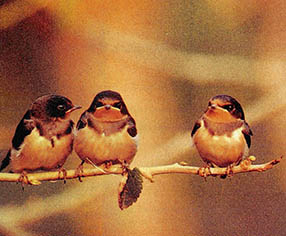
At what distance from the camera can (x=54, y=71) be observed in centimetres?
212

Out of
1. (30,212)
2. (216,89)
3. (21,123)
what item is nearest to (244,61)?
(216,89)

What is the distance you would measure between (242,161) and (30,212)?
0.85 m

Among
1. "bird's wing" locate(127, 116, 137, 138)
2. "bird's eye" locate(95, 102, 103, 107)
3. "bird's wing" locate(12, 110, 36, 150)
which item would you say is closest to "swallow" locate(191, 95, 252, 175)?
"bird's wing" locate(127, 116, 137, 138)

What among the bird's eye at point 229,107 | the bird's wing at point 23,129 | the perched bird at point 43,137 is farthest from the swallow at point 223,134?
the bird's wing at point 23,129

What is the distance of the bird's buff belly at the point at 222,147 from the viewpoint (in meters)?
1.97

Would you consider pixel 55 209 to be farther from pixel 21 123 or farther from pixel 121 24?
pixel 121 24

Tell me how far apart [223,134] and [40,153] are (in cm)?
68

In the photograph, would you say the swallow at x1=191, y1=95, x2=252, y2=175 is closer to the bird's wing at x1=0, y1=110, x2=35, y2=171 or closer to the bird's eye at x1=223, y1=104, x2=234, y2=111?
the bird's eye at x1=223, y1=104, x2=234, y2=111

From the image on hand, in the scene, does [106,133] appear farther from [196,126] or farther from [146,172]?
[196,126]

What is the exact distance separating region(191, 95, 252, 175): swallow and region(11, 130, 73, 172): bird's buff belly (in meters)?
0.50

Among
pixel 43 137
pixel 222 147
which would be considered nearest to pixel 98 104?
pixel 43 137

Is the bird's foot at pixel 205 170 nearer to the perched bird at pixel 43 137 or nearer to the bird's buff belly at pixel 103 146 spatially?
the bird's buff belly at pixel 103 146

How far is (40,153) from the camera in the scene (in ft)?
6.50

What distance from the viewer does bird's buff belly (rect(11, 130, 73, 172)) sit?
1.98m
